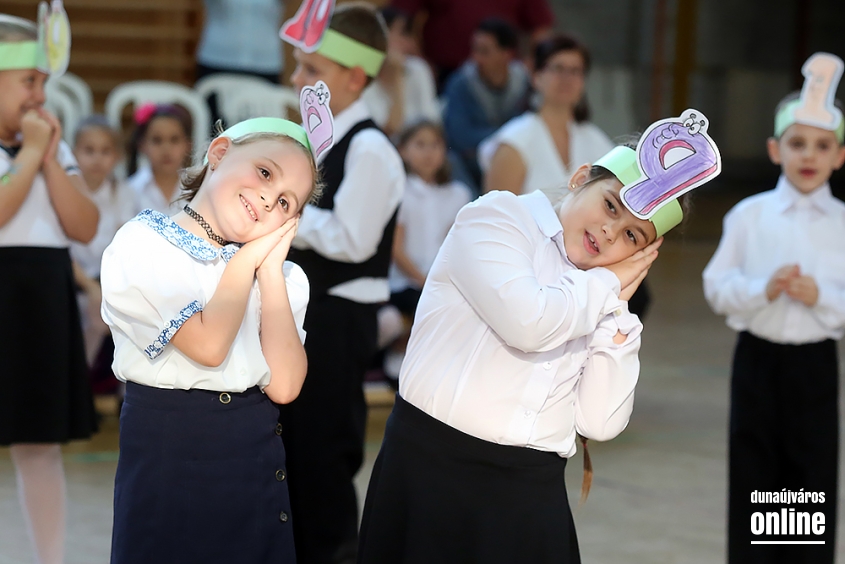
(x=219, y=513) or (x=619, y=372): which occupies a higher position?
(x=619, y=372)

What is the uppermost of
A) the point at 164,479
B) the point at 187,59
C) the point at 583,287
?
the point at 187,59

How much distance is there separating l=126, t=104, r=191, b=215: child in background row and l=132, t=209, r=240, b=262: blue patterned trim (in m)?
2.64

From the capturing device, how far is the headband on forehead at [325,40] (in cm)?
261

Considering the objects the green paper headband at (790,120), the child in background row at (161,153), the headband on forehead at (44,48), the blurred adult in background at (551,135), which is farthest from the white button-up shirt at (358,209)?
the child in background row at (161,153)

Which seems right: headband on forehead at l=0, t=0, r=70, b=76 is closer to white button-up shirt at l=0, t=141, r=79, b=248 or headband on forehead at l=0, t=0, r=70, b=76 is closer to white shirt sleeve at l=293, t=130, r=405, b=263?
white button-up shirt at l=0, t=141, r=79, b=248

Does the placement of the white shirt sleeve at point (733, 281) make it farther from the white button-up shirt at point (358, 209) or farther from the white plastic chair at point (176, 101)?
the white plastic chair at point (176, 101)

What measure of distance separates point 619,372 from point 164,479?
783 mm

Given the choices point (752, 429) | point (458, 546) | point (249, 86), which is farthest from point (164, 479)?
point (249, 86)

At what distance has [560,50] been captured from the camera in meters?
4.14

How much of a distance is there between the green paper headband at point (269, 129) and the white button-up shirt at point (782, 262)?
1.37 meters

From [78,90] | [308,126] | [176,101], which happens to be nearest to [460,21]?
[176,101]

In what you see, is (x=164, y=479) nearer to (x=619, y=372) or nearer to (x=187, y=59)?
(x=619, y=372)

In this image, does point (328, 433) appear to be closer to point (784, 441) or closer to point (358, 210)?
point (358, 210)

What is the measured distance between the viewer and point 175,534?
6.28 feet
